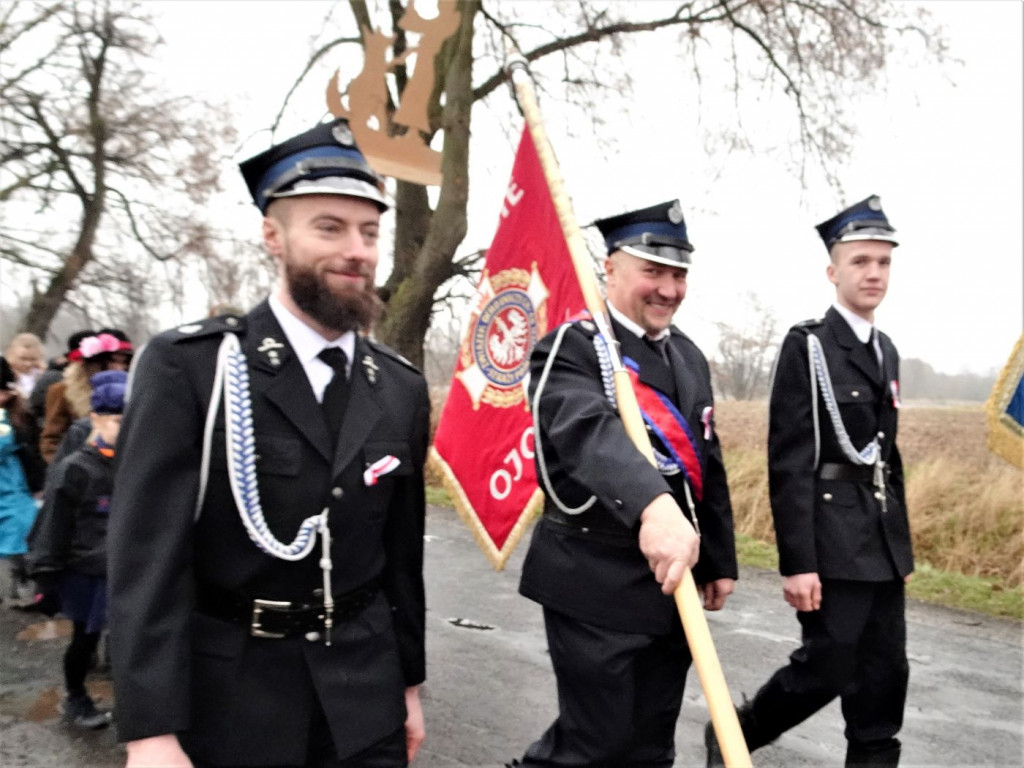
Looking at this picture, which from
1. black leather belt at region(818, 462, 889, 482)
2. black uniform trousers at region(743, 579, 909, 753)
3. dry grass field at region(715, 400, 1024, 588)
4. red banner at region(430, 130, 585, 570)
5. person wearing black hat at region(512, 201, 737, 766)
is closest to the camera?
person wearing black hat at region(512, 201, 737, 766)

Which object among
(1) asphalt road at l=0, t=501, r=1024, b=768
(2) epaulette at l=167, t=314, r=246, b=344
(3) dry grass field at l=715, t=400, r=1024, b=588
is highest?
→ (2) epaulette at l=167, t=314, r=246, b=344

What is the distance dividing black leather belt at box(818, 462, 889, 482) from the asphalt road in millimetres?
1317

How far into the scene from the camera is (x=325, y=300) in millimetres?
2094

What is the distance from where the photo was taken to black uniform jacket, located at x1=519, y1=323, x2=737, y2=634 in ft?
8.22

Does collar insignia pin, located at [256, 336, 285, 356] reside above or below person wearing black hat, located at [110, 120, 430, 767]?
above

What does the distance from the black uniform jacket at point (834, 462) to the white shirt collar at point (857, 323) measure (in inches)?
0.9

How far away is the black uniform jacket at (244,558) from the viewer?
185cm

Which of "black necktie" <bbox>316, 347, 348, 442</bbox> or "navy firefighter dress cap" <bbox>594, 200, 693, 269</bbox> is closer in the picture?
"black necktie" <bbox>316, 347, 348, 442</bbox>

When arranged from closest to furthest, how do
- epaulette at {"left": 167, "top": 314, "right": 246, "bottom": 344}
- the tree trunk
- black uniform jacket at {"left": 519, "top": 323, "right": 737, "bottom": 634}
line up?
1. epaulette at {"left": 167, "top": 314, "right": 246, "bottom": 344}
2. black uniform jacket at {"left": 519, "top": 323, "right": 737, "bottom": 634}
3. the tree trunk

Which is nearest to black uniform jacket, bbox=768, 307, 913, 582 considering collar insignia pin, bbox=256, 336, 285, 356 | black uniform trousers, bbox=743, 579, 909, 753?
black uniform trousers, bbox=743, 579, 909, 753

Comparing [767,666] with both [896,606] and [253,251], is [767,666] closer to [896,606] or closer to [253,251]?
[896,606]

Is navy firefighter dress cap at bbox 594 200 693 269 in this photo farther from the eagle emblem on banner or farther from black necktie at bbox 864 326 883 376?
the eagle emblem on banner

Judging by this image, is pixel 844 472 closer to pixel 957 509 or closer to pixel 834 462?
pixel 834 462

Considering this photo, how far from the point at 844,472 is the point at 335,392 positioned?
222 centimetres
